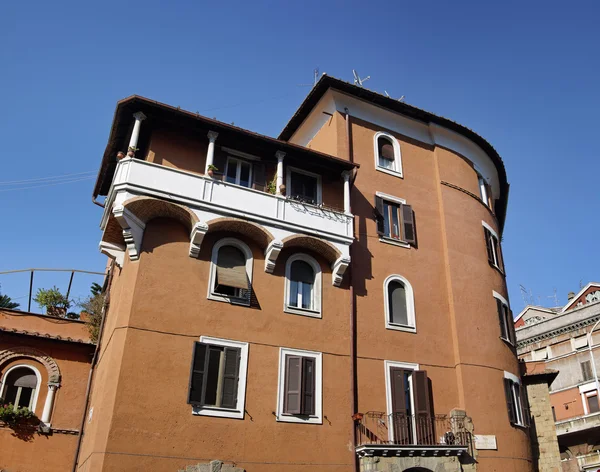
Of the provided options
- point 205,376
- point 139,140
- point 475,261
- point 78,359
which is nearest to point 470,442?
point 475,261

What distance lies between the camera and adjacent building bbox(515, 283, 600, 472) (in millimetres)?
36438

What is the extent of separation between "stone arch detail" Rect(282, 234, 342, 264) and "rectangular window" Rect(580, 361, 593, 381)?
29934mm

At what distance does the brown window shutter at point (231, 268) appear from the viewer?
1571cm

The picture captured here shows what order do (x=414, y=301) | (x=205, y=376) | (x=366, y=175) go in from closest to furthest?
(x=205, y=376)
(x=414, y=301)
(x=366, y=175)

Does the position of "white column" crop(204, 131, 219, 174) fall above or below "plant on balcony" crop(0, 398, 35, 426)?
above

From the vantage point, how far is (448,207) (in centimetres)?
2145

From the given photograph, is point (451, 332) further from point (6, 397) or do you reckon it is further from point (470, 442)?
point (6, 397)

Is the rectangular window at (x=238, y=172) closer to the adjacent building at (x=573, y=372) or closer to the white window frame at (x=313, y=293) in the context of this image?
the white window frame at (x=313, y=293)

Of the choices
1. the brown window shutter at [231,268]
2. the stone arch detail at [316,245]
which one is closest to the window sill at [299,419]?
the brown window shutter at [231,268]

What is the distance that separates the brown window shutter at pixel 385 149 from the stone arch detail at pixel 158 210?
8.66 metres

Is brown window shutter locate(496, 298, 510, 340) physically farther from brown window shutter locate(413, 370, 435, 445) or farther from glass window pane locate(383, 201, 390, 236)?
glass window pane locate(383, 201, 390, 236)

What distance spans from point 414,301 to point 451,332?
1.70 m

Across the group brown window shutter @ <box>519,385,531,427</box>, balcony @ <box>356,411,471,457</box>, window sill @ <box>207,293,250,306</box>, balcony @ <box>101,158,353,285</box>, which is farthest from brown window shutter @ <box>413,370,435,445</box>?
window sill @ <box>207,293,250,306</box>

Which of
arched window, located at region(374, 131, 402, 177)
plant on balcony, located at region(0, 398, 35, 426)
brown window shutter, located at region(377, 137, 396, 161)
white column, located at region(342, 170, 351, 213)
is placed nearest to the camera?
plant on balcony, located at region(0, 398, 35, 426)
